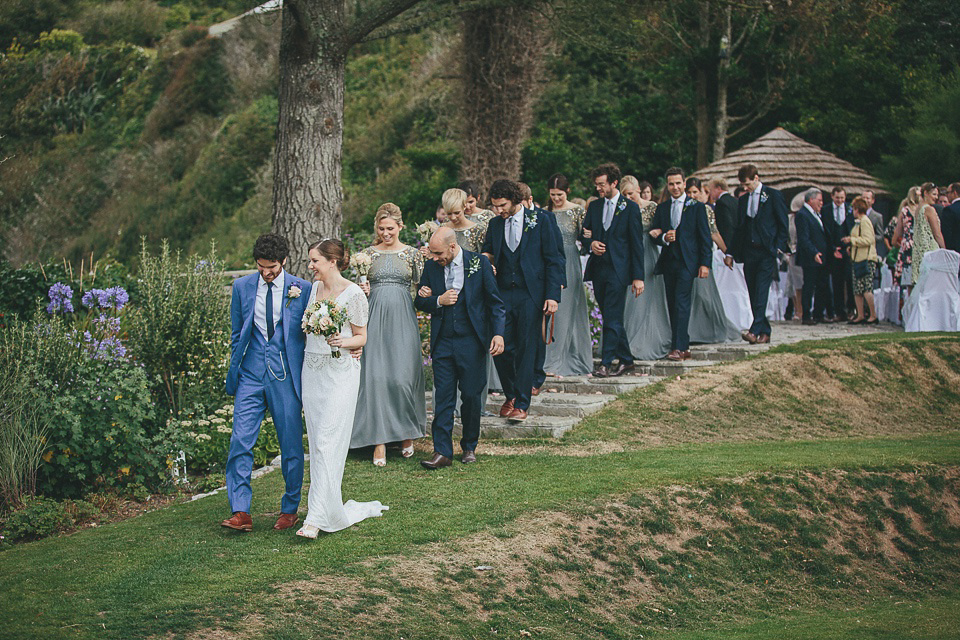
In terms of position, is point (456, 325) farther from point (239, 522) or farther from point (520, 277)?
point (239, 522)

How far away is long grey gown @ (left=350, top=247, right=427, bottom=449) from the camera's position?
31.5ft

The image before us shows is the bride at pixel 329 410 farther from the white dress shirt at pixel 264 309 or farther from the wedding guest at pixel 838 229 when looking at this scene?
the wedding guest at pixel 838 229

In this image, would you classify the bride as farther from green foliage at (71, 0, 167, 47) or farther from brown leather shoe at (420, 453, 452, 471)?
green foliage at (71, 0, 167, 47)

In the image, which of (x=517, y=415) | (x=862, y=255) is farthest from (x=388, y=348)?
(x=862, y=255)

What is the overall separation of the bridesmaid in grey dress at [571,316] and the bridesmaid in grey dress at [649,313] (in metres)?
0.90

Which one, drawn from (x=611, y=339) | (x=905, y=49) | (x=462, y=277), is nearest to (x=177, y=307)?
(x=462, y=277)

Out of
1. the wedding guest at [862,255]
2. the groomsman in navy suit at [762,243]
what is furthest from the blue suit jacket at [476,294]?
the wedding guest at [862,255]

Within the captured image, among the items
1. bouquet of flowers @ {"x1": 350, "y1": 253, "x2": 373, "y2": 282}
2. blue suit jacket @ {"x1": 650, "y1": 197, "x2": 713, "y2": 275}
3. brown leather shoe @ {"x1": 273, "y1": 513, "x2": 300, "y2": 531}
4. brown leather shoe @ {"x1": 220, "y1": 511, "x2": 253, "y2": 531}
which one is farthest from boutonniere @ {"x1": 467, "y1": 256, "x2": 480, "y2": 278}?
blue suit jacket @ {"x1": 650, "y1": 197, "x2": 713, "y2": 275}

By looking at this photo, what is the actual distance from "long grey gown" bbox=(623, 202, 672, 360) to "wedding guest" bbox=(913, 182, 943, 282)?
427 centimetres

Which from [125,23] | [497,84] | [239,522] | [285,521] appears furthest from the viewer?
[125,23]

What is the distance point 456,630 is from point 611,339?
6259 mm

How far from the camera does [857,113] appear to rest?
25219mm

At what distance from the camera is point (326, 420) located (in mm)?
7340

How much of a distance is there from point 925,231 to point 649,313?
4648 mm
